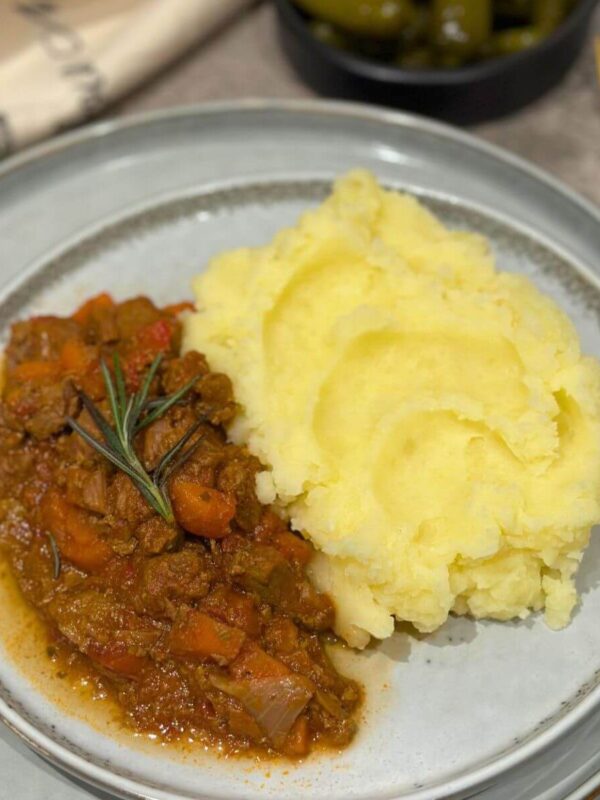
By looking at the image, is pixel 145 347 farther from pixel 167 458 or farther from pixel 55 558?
pixel 55 558

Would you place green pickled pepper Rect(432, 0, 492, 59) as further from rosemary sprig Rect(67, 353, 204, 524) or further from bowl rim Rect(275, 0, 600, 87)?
rosemary sprig Rect(67, 353, 204, 524)

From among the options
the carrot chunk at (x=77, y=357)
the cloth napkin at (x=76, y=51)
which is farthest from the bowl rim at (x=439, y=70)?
the carrot chunk at (x=77, y=357)

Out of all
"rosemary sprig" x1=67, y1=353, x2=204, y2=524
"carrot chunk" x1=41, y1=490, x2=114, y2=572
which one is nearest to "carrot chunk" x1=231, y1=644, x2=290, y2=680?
"rosemary sprig" x1=67, y1=353, x2=204, y2=524

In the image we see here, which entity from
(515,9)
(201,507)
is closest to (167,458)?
(201,507)

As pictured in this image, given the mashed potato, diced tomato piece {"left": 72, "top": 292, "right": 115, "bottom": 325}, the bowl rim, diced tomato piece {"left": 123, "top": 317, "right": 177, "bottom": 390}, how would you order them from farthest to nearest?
the bowl rim, diced tomato piece {"left": 72, "top": 292, "right": 115, "bottom": 325}, diced tomato piece {"left": 123, "top": 317, "right": 177, "bottom": 390}, the mashed potato

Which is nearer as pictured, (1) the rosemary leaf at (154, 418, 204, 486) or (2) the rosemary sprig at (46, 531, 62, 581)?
(1) the rosemary leaf at (154, 418, 204, 486)

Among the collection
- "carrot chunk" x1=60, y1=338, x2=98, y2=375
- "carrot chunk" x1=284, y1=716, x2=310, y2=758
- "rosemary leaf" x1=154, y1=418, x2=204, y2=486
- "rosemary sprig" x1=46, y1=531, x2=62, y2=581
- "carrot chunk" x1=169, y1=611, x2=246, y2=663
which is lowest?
"carrot chunk" x1=284, y1=716, x2=310, y2=758

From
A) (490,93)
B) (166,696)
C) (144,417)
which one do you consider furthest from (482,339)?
(490,93)
